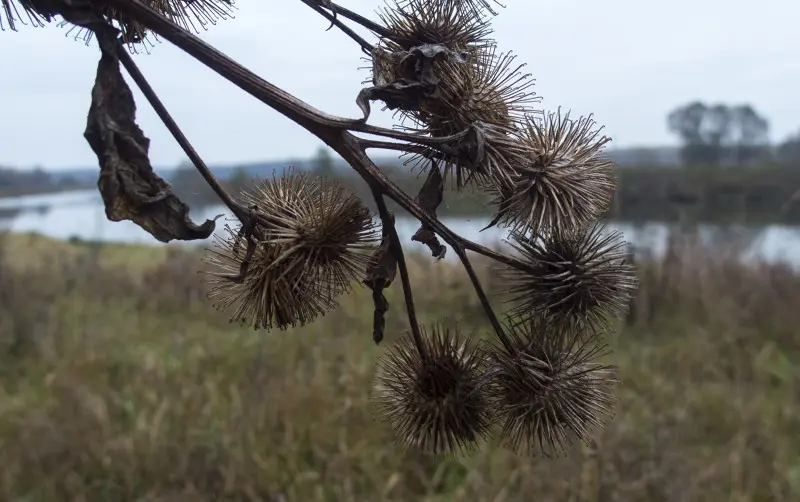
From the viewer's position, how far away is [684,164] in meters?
7.90

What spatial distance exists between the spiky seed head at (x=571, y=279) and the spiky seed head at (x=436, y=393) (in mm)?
109

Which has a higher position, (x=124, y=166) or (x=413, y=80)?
(x=413, y=80)

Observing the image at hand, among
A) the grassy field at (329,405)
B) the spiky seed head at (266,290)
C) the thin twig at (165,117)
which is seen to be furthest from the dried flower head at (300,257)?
the grassy field at (329,405)

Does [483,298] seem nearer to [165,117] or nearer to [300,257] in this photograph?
[300,257]

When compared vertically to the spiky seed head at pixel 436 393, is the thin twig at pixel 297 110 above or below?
above

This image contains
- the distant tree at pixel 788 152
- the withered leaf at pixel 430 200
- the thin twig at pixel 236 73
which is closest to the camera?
the thin twig at pixel 236 73

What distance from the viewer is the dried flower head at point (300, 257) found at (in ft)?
2.90

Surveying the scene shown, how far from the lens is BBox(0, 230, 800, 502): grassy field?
3078 millimetres

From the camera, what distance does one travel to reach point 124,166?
708mm

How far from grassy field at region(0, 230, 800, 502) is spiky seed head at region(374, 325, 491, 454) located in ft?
2.88

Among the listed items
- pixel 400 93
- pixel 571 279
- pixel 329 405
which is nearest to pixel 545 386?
pixel 571 279

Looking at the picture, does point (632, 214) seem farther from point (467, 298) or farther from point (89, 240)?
point (89, 240)

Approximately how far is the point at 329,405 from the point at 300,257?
9.49ft

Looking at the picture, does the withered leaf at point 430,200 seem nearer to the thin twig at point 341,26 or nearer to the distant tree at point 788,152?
the thin twig at point 341,26
